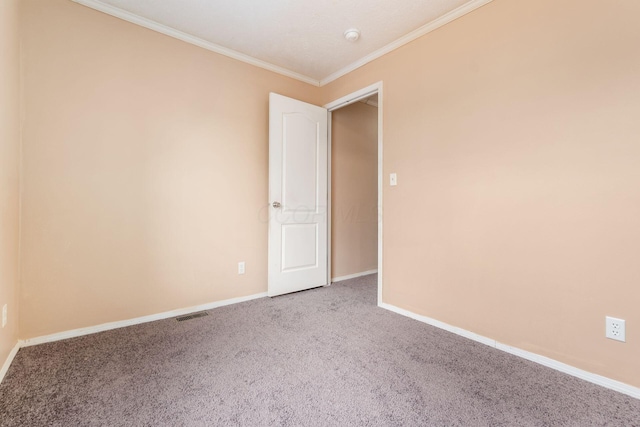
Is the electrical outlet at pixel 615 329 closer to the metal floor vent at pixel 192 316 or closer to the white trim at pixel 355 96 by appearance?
the white trim at pixel 355 96

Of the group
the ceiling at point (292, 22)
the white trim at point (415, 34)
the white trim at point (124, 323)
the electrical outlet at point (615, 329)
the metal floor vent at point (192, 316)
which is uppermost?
the ceiling at point (292, 22)

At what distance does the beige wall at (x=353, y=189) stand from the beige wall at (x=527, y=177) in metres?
1.15

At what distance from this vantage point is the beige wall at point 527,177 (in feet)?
4.83

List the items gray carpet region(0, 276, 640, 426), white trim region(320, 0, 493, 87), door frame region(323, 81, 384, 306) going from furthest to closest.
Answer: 1. door frame region(323, 81, 384, 306)
2. white trim region(320, 0, 493, 87)
3. gray carpet region(0, 276, 640, 426)

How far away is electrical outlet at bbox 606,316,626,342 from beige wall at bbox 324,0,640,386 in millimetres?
31

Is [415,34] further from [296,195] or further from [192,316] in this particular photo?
[192,316]

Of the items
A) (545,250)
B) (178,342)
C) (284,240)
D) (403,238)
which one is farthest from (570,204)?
(178,342)

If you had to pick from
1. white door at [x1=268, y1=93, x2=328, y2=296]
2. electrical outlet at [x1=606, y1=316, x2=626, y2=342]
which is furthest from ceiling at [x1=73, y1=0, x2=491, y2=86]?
electrical outlet at [x1=606, y1=316, x2=626, y2=342]

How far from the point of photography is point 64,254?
1.99 meters

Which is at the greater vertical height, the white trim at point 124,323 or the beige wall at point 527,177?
the beige wall at point 527,177

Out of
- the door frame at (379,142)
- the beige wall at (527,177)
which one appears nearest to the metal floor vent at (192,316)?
the door frame at (379,142)

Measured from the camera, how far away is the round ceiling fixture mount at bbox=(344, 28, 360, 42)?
2.38 metres

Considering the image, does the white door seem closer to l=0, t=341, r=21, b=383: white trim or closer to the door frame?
the door frame

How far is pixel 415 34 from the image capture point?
2.40 metres
